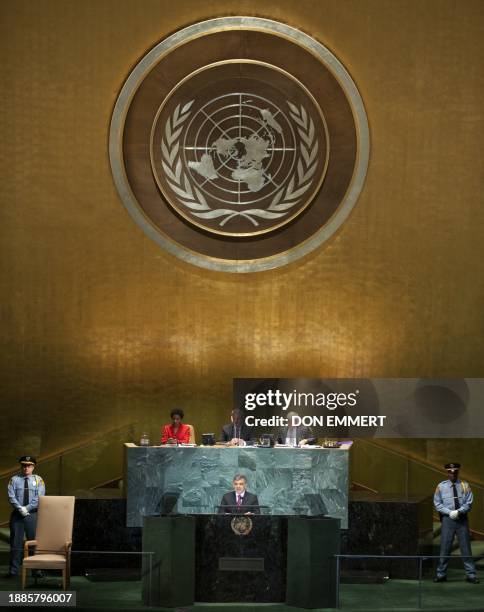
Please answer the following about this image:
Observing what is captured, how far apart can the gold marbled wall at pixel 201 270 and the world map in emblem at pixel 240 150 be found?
0.60 metres

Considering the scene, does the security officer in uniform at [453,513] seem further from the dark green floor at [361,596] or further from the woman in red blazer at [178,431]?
the woman in red blazer at [178,431]

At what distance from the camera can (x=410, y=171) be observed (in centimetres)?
1289

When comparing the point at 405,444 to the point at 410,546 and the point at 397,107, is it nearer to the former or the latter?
the point at 410,546

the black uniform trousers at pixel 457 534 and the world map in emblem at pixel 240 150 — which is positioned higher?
the world map in emblem at pixel 240 150

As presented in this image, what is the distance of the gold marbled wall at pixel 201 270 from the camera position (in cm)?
1277

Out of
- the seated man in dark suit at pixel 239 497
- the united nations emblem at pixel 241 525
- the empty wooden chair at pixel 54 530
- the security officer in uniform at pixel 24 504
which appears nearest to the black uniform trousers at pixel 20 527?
the security officer in uniform at pixel 24 504

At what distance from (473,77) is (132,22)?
3940 millimetres

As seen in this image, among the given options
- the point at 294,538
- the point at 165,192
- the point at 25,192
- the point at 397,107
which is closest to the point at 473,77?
the point at 397,107

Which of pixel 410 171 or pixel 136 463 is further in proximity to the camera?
pixel 410 171

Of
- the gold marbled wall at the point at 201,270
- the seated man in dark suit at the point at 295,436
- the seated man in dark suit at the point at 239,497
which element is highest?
the gold marbled wall at the point at 201,270

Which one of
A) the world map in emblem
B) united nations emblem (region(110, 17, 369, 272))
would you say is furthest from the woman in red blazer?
the world map in emblem

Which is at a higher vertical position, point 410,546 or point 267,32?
point 267,32

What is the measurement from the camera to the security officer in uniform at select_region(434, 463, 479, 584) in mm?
10867

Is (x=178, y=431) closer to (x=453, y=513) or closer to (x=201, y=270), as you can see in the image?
(x=201, y=270)
